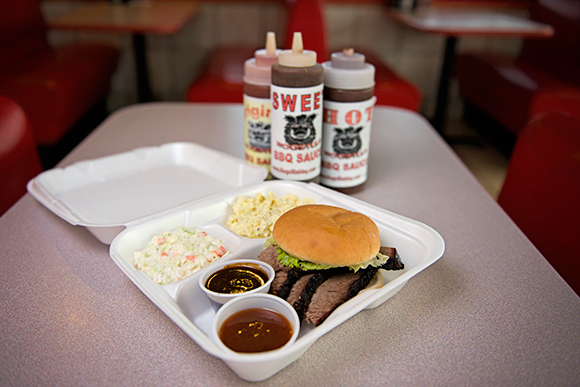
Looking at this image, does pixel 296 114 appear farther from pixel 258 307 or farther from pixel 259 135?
pixel 258 307

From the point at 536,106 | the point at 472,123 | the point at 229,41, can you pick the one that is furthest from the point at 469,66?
the point at 229,41

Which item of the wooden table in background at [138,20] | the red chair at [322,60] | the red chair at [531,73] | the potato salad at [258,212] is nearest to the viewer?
the potato salad at [258,212]

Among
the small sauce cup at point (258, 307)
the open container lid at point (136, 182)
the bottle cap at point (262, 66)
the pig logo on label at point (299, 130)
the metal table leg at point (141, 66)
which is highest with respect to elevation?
the bottle cap at point (262, 66)

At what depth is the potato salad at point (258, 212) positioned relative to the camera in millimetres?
894

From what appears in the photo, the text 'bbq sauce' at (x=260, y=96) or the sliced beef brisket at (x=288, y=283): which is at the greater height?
the text 'bbq sauce' at (x=260, y=96)

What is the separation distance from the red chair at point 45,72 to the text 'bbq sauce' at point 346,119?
2.34 metres

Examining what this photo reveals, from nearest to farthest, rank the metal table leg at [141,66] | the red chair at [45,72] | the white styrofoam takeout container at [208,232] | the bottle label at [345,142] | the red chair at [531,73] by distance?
the white styrofoam takeout container at [208,232] → the bottle label at [345,142] → the red chair at [45,72] → the red chair at [531,73] → the metal table leg at [141,66]

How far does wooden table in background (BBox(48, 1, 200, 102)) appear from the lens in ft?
9.20

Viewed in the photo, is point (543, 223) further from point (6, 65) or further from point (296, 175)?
point (6, 65)

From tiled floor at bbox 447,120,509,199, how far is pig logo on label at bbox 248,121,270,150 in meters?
2.44

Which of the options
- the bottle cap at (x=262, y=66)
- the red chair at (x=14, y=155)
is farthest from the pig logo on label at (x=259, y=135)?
the red chair at (x=14, y=155)

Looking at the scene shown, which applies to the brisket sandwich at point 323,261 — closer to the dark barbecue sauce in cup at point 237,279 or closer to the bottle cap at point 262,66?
the dark barbecue sauce in cup at point 237,279

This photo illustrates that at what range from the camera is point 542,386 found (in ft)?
1.98

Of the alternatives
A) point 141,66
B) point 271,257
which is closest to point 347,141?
point 271,257
